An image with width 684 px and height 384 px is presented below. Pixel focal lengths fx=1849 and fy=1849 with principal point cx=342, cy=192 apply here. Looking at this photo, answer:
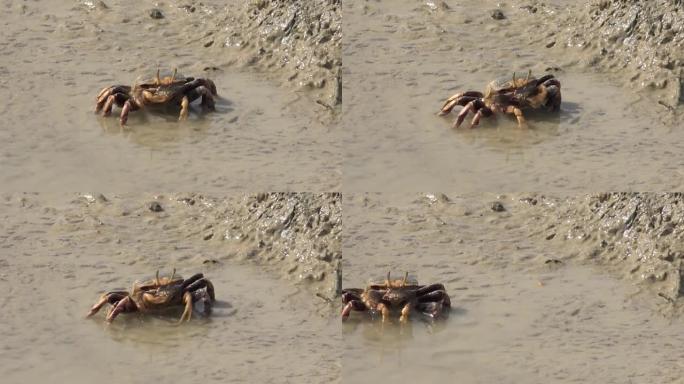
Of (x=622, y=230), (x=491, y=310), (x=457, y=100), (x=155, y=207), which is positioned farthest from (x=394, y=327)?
(x=457, y=100)

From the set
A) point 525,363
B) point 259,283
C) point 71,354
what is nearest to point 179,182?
point 259,283

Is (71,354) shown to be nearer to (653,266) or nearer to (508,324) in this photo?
(508,324)

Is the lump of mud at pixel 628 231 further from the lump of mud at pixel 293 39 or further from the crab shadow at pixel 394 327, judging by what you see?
the lump of mud at pixel 293 39

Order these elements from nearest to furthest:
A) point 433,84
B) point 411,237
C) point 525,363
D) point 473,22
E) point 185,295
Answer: point 525,363
point 185,295
point 411,237
point 433,84
point 473,22

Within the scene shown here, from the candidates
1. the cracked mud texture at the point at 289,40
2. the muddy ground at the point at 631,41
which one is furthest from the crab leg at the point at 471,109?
the muddy ground at the point at 631,41

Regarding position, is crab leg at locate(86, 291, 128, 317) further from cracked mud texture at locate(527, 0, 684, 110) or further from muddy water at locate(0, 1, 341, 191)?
cracked mud texture at locate(527, 0, 684, 110)

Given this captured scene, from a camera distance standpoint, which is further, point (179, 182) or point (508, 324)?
point (179, 182)

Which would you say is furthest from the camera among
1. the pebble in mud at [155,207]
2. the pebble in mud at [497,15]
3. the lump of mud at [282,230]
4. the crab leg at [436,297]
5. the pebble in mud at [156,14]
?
the pebble in mud at [156,14]
